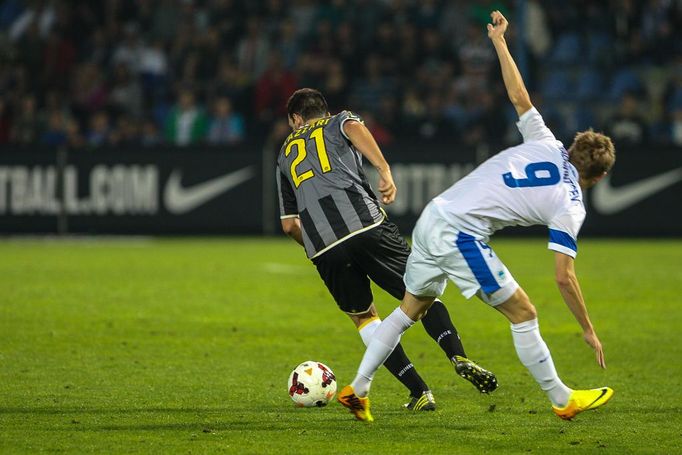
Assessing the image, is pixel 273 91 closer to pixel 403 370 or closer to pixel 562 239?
pixel 403 370

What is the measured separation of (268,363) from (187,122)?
45.5 feet

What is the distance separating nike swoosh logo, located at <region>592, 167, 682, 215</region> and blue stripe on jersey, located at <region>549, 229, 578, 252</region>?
13345 millimetres

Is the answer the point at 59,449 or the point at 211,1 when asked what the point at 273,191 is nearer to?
the point at 211,1

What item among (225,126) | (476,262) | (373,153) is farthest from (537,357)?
(225,126)

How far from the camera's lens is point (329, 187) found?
7344mm

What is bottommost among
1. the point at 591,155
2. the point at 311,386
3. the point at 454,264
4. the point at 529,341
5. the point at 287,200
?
the point at 311,386

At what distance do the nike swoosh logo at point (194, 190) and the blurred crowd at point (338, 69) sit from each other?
1080 millimetres

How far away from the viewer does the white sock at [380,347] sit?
6863 millimetres

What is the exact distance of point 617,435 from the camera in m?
6.48

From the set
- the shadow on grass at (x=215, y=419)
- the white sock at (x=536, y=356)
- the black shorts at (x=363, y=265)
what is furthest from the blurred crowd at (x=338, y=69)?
the white sock at (x=536, y=356)

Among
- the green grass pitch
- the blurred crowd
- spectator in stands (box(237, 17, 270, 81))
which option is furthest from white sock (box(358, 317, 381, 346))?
spectator in stands (box(237, 17, 270, 81))

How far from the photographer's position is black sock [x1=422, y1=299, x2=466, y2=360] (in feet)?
24.0

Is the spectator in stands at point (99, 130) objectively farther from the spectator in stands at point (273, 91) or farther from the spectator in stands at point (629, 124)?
the spectator in stands at point (629, 124)

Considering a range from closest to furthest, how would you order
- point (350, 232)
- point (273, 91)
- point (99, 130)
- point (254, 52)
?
point (350, 232), point (273, 91), point (99, 130), point (254, 52)
